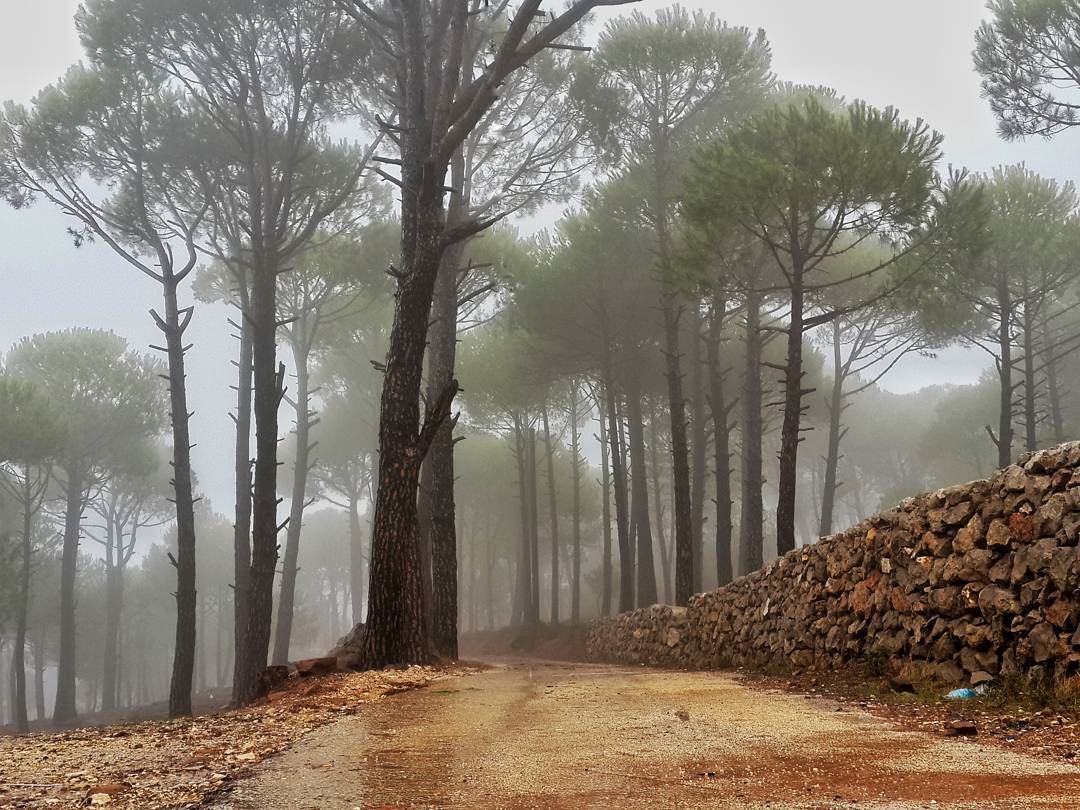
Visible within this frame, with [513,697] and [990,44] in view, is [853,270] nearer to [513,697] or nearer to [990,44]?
[990,44]

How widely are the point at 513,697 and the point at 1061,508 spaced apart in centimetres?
344

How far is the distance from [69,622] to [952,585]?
21890 millimetres

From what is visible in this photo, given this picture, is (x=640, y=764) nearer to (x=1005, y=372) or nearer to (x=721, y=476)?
(x=721, y=476)

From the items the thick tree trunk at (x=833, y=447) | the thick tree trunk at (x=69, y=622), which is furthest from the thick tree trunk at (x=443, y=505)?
the thick tree trunk at (x=69, y=622)

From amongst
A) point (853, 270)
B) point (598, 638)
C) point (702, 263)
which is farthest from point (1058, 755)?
point (853, 270)

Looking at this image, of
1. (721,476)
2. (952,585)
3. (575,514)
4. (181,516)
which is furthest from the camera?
(575,514)

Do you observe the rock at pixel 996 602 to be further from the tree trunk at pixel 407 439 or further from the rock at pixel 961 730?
the tree trunk at pixel 407 439

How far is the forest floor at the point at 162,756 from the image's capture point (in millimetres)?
2480

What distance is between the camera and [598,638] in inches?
655

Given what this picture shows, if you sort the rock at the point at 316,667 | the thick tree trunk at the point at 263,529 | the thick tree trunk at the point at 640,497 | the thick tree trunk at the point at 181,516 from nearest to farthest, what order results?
1. the rock at the point at 316,667
2. the thick tree trunk at the point at 263,529
3. the thick tree trunk at the point at 181,516
4. the thick tree trunk at the point at 640,497

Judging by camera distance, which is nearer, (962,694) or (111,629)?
(962,694)

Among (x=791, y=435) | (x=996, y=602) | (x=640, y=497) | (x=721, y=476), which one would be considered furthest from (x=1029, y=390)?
(x=996, y=602)

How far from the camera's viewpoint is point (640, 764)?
299 cm

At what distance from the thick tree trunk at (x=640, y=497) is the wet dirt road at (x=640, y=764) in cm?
1223
